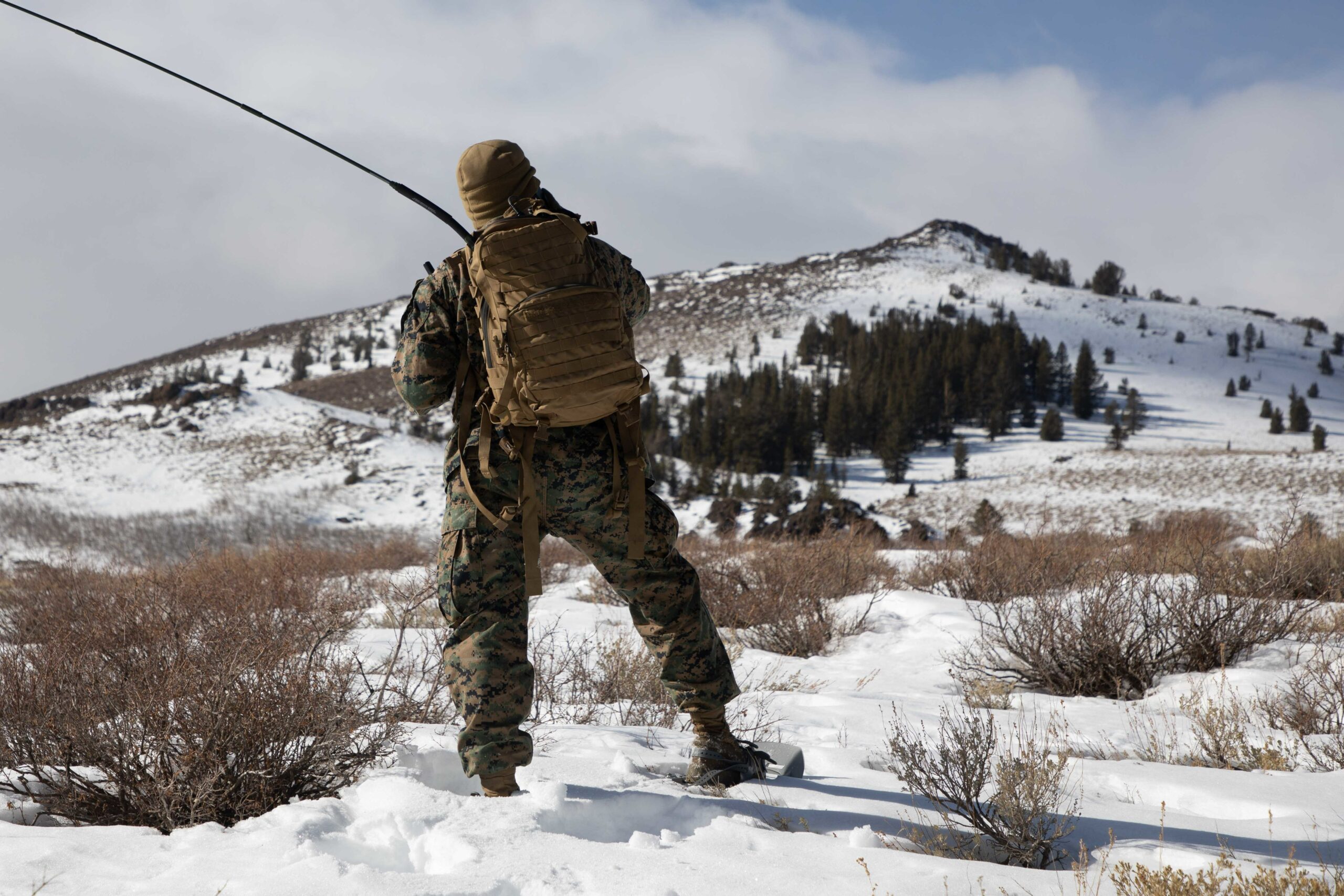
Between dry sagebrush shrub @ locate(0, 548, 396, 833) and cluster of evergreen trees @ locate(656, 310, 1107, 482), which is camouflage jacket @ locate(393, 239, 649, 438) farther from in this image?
cluster of evergreen trees @ locate(656, 310, 1107, 482)

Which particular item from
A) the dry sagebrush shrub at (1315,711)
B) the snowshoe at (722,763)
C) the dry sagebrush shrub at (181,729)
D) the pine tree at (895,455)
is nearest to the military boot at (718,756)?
the snowshoe at (722,763)

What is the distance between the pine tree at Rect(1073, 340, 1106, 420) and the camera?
3809cm

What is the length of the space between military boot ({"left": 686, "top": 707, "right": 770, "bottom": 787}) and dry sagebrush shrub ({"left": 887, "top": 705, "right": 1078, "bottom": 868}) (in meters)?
0.45

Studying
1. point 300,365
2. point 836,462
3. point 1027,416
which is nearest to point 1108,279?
point 1027,416

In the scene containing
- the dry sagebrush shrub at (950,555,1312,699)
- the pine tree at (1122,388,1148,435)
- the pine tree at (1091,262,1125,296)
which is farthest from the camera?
the pine tree at (1091,262,1125,296)

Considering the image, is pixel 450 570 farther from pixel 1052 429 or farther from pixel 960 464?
pixel 1052 429

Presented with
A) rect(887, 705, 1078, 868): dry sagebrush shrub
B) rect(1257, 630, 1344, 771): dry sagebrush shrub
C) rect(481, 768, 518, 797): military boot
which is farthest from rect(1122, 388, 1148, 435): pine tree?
rect(481, 768, 518, 797): military boot

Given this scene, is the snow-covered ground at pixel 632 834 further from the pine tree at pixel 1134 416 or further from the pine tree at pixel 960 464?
the pine tree at pixel 1134 416

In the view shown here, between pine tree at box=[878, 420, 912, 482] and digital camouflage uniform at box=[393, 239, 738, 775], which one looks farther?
pine tree at box=[878, 420, 912, 482]

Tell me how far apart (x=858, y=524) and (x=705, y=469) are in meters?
17.5

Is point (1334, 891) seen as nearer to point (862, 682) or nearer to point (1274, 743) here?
point (1274, 743)

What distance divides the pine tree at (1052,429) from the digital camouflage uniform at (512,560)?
3500 centimetres

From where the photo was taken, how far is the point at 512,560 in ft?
7.37

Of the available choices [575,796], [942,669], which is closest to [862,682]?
[942,669]
